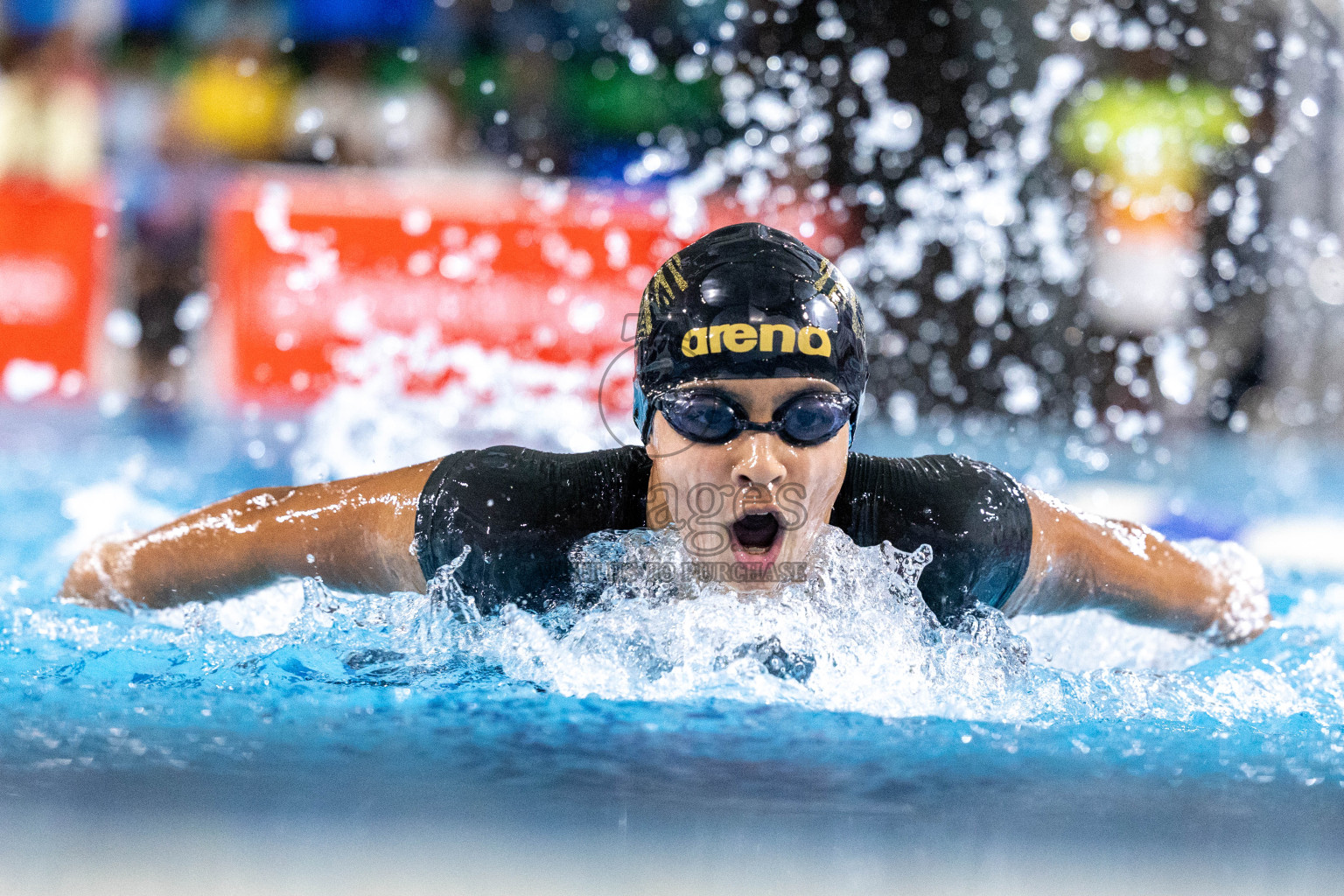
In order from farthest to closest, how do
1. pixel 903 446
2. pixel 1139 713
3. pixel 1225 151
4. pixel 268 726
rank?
1. pixel 1225 151
2. pixel 903 446
3. pixel 1139 713
4. pixel 268 726

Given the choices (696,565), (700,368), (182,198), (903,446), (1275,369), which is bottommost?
(696,565)

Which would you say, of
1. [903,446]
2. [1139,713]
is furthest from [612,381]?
[1139,713]

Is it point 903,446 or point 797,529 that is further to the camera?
point 903,446

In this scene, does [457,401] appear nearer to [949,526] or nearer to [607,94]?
[607,94]

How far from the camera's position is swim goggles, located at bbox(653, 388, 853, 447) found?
187 cm

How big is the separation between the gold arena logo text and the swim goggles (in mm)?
69

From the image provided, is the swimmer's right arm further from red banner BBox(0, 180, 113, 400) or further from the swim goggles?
red banner BBox(0, 180, 113, 400)

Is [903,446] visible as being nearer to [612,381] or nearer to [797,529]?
[612,381]

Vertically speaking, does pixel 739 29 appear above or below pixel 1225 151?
above

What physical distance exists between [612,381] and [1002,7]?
2.83m

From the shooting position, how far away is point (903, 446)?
535cm

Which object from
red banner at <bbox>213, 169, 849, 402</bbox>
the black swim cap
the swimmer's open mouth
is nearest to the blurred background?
red banner at <bbox>213, 169, 849, 402</bbox>

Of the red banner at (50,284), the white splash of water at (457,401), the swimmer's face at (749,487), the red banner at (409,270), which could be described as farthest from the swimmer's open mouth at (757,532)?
the red banner at (50,284)

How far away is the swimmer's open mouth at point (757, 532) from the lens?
1.96 metres
